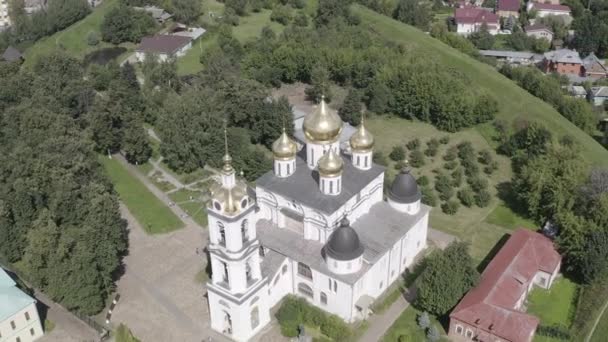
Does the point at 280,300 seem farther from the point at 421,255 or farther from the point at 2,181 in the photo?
the point at 2,181

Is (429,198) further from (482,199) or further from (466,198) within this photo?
(482,199)

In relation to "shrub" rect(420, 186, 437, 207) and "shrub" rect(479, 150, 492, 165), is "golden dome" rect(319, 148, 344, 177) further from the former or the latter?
"shrub" rect(479, 150, 492, 165)

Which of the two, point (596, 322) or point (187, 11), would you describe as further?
point (187, 11)

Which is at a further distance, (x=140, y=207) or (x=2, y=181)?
(x=140, y=207)

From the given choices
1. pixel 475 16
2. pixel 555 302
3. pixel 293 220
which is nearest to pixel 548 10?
pixel 475 16

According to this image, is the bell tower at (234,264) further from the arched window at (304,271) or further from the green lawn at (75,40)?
the green lawn at (75,40)

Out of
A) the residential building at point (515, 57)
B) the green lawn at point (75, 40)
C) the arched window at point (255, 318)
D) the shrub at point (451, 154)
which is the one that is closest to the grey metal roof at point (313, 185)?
the arched window at point (255, 318)

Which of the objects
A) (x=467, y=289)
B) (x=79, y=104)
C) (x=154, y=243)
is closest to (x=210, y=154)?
→ (x=154, y=243)
